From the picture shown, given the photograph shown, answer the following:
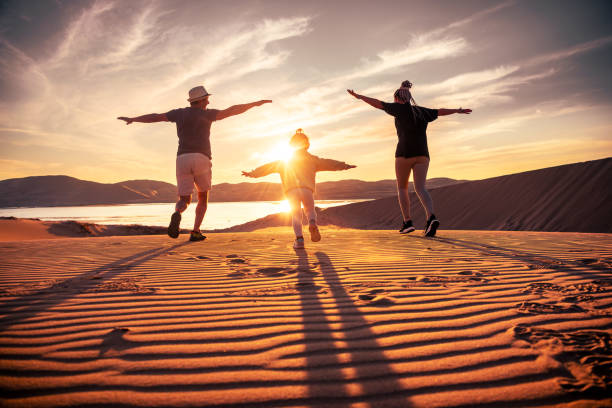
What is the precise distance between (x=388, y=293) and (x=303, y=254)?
2027 mm

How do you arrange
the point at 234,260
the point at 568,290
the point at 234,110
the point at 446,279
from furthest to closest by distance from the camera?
1. the point at 234,110
2. the point at 234,260
3. the point at 446,279
4. the point at 568,290

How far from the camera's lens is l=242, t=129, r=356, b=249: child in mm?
5020

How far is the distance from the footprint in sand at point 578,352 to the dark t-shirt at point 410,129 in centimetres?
436

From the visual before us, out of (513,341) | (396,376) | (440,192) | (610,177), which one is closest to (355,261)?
(513,341)

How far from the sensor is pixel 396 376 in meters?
1.48

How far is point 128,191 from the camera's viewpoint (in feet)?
452

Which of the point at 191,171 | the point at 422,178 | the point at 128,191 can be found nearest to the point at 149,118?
the point at 191,171

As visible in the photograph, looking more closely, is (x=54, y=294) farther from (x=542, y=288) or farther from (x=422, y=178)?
(x=422, y=178)

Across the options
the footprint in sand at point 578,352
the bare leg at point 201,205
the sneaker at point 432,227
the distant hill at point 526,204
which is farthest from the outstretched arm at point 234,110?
the distant hill at point 526,204

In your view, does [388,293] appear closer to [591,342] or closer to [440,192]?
[591,342]

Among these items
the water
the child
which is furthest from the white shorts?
the water

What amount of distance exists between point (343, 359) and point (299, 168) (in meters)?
3.69

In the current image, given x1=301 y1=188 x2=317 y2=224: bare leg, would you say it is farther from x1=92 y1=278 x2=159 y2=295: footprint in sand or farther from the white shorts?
x1=92 y1=278 x2=159 y2=295: footprint in sand

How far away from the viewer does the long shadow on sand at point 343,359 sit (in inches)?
53.4
